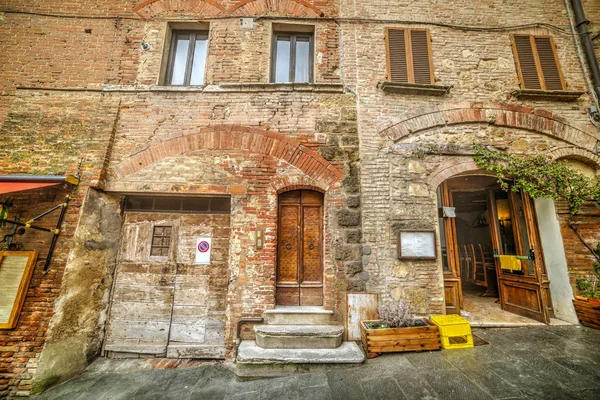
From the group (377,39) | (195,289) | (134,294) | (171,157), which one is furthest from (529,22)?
(134,294)

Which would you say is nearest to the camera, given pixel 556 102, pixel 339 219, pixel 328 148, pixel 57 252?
pixel 57 252

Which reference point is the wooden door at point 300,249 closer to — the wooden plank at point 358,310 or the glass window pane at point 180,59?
the wooden plank at point 358,310

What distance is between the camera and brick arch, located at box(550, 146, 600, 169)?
16.1 ft

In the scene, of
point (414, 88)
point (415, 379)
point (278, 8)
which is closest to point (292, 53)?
point (278, 8)

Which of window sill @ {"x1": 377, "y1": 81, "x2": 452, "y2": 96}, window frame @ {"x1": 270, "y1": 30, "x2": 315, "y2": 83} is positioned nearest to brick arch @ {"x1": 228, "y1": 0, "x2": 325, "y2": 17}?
window frame @ {"x1": 270, "y1": 30, "x2": 315, "y2": 83}

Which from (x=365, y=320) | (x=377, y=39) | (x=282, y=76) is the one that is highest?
(x=377, y=39)

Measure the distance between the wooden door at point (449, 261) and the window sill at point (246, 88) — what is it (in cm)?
323

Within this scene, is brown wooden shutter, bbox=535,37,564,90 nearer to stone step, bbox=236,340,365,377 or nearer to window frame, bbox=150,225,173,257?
stone step, bbox=236,340,365,377

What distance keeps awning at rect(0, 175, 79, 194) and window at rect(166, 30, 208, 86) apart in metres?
2.84

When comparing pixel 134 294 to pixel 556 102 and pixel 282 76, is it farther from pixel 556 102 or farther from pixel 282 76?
Answer: pixel 556 102

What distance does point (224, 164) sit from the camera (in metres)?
4.57

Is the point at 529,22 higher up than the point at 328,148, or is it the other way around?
the point at 529,22

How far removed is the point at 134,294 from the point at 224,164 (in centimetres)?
291

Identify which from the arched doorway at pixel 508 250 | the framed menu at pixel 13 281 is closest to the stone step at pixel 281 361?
the arched doorway at pixel 508 250
